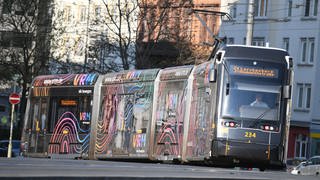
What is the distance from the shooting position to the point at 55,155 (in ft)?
113

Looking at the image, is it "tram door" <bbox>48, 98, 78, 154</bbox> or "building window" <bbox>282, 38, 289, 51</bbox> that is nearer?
"tram door" <bbox>48, 98, 78, 154</bbox>

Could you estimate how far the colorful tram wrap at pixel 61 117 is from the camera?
33594 millimetres

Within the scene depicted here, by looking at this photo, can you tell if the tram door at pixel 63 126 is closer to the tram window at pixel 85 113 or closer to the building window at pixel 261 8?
the tram window at pixel 85 113

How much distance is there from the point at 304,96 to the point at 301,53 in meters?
2.89

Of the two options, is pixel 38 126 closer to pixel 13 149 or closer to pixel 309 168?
pixel 13 149

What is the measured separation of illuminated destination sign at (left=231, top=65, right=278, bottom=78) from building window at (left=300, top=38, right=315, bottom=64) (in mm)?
39334

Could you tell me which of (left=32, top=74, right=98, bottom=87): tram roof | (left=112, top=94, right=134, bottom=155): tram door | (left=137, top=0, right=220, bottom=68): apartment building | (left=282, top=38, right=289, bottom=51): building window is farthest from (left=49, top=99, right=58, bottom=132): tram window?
(left=282, top=38, right=289, bottom=51): building window

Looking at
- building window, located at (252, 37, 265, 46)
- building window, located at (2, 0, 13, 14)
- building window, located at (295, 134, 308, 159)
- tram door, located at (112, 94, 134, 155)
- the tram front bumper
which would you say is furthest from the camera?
building window, located at (252, 37, 265, 46)

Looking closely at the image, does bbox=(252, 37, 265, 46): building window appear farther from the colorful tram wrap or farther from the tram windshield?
the tram windshield

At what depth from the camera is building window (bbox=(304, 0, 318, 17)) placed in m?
64.4

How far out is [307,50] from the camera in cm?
6456

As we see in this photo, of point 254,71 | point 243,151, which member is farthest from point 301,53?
point 243,151

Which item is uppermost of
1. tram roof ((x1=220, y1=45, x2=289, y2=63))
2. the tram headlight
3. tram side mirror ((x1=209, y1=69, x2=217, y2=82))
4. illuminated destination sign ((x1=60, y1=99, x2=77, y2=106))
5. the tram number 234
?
tram roof ((x1=220, y1=45, x2=289, y2=63))

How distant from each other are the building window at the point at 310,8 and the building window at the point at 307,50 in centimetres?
177
